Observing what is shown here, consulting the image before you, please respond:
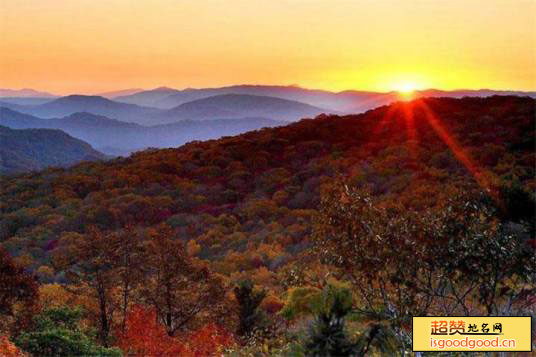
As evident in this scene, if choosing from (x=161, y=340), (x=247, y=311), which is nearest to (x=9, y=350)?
(x=161, y=340)

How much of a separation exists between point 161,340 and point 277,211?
119 feet

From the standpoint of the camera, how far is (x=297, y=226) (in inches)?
1950

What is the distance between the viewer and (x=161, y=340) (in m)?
22.9

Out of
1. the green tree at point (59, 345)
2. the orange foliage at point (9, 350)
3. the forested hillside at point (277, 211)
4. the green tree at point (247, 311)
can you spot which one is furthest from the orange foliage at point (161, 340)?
the orange foliage at point (9, 350)

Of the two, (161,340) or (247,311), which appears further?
(247,311)

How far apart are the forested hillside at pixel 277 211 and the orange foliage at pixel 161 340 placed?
18 centimetres

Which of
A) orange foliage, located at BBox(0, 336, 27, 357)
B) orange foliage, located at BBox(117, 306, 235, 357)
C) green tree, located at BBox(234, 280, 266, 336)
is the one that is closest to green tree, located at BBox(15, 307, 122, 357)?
orange foliage, located at BBox(0, 336, 27, 357)

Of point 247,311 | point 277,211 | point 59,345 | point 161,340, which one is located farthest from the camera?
point 277,211

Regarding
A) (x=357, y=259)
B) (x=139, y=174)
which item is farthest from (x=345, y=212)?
(x=139, y=174)

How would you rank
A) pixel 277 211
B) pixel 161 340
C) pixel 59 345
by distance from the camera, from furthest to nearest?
pixel 277 211, pixel 161 340, pixel 59 345

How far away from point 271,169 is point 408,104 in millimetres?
49263

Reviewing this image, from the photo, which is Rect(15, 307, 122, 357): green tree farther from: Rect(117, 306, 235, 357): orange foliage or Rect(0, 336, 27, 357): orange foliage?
Rect(117, 306, 235, 357): orange foliage

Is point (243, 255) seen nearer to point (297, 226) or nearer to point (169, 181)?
point (297, 226)

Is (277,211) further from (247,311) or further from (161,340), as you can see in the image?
(161,340)
